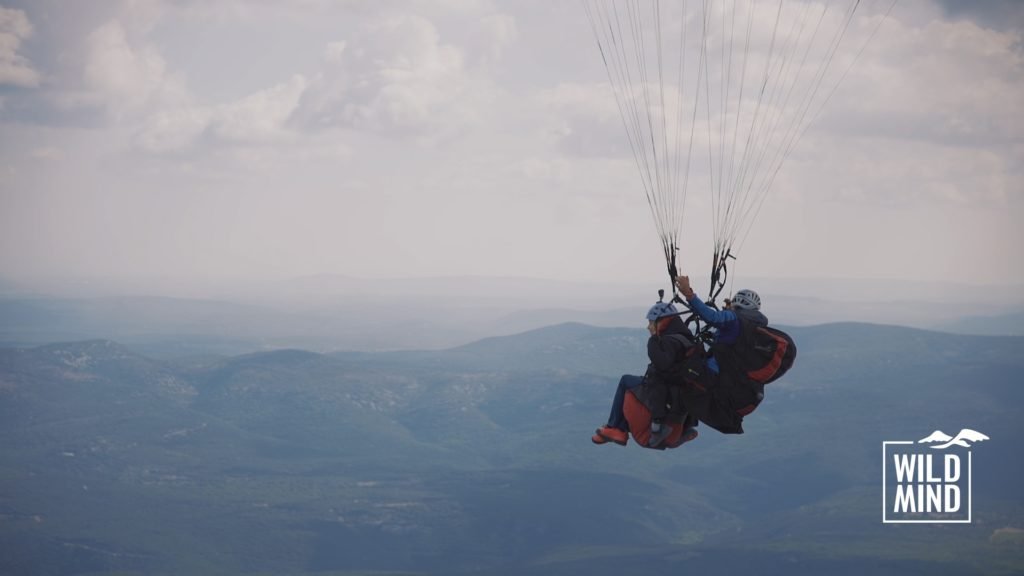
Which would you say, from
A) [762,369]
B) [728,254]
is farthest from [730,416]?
[728,254]

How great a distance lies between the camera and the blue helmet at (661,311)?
21.7 meters

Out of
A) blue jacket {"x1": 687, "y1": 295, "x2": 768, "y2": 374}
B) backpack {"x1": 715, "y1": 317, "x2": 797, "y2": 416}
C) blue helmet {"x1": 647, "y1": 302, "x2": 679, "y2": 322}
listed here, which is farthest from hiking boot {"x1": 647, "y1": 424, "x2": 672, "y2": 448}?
blue helmet {"x1": 647, "y1": 302, "x2": 679, "y2": 322}

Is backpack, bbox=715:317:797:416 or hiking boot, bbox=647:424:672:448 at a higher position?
backpack, bbox=715:317:797:416

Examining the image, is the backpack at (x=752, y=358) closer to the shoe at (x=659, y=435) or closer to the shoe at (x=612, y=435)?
the shoe at (x=659, y=435)

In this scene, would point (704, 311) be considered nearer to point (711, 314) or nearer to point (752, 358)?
point (711, 314)

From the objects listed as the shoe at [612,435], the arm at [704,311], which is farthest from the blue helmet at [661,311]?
the shoe at [612,435]

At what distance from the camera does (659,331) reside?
21953 millimetres

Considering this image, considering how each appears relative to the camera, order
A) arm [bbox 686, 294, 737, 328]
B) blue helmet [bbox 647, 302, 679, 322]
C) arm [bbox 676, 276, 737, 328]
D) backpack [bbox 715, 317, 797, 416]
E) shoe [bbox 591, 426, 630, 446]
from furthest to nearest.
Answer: shoe [bbox 591, 426, 630, 446] < blue helmet [bbox 647, 302, 679, 322] < backpack [bbox 715, 317, 797, 416] < arm [bbox 686, 294, 737, 328] < arm [bbox 676, 276, 737, 328]

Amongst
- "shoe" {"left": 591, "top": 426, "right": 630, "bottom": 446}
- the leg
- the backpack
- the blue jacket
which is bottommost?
"shoe" {"left": 591, "top": 426, "right": 630, "bottom": 446}

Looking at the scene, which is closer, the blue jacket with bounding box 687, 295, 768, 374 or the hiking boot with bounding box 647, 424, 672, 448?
the blue jacket with bounding box 687, 295, 768, 374

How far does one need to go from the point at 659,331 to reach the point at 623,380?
161cm

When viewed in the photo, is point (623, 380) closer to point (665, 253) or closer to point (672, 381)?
point (672, 381)

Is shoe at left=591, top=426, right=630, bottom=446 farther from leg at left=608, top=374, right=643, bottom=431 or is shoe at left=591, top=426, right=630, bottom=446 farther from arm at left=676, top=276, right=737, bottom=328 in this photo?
arm at left=676, top=276, right=737, bottom=328

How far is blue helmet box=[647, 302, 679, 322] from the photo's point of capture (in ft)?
71.1
